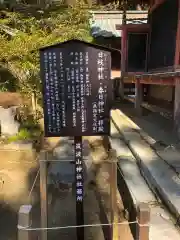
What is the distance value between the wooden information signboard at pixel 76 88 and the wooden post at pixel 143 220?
101 cm

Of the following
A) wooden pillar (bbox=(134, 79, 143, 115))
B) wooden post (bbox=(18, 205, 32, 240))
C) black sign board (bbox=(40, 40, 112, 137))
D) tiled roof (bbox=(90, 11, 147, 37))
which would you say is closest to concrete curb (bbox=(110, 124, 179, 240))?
wooden post (bbox=(18, 205, 32, 240))

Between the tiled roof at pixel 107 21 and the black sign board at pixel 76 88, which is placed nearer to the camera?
the black sign board at pixel 76 88

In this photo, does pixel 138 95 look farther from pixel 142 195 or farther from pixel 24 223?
pixel 24 223

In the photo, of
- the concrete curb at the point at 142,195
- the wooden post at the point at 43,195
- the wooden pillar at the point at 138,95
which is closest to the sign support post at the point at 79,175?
the wooden post at the point at 43,195

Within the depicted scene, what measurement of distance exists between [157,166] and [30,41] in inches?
207

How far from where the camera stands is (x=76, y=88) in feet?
8.66

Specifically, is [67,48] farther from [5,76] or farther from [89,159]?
[5,76]

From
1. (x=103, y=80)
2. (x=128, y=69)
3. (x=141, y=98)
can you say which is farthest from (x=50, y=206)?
(x=128, y=69)

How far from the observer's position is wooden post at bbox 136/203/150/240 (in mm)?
1867

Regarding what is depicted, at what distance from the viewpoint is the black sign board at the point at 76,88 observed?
2612mm

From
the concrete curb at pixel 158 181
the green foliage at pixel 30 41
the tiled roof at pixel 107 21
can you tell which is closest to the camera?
the concrete curb at pixel 158 181

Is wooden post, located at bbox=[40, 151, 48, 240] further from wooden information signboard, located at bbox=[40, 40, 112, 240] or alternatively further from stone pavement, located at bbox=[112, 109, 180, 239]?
stone pavement, located at bbox=[112, 109, 180, 239]

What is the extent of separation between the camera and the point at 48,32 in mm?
9273

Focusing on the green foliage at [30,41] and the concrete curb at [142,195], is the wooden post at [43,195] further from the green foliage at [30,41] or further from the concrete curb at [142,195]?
the green foliage at [30,41]
